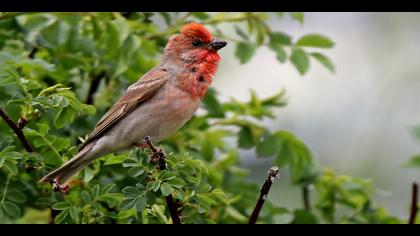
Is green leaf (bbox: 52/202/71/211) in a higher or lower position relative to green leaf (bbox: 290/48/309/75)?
lower

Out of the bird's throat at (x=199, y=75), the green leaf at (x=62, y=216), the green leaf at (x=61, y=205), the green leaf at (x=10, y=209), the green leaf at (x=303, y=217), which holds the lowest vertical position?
the green leaf at (x=10, y=209)

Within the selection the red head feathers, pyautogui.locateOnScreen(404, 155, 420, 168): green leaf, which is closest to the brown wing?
the red head feathers

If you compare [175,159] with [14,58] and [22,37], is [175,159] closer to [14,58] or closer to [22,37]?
[14,58]

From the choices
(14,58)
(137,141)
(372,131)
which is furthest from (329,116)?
(14,58)

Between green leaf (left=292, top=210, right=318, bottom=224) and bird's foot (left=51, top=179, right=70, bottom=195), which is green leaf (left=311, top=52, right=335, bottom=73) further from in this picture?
bird's foot (left=51, top=179, right=70, bottom=195)

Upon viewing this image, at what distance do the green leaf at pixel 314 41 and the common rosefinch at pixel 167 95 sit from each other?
0.51m

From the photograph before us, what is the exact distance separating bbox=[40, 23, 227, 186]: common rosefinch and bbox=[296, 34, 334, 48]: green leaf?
20.2 inches

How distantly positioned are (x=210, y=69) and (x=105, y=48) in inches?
20.6

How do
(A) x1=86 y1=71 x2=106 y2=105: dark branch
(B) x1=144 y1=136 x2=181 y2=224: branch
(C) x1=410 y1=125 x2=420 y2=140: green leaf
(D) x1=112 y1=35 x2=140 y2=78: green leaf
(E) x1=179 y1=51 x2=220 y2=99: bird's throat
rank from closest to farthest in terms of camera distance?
(B) x1=144 y1=136 x2=181 y2=224: branch
(D) x1=112 y1=35 x2=140 y2=78: green leaf
(E) x1=179 y1=51 x2=220 y2=99: bird's throat
(A) x1=86 y1=71 x2=106 y2=105: dark branch
(C) x1=410 y1=125 x2=420 y2=140: green leaf

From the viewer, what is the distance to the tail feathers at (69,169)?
10.8 feet

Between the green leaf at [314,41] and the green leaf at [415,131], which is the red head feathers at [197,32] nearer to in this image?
the green leaf at [314,41]

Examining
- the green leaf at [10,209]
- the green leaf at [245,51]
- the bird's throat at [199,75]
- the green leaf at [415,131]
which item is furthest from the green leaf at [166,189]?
the green leaf at [415,131]

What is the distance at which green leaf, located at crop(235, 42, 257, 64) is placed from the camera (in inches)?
174

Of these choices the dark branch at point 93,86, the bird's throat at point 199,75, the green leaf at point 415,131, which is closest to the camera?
the bird's throat at point 199,75
